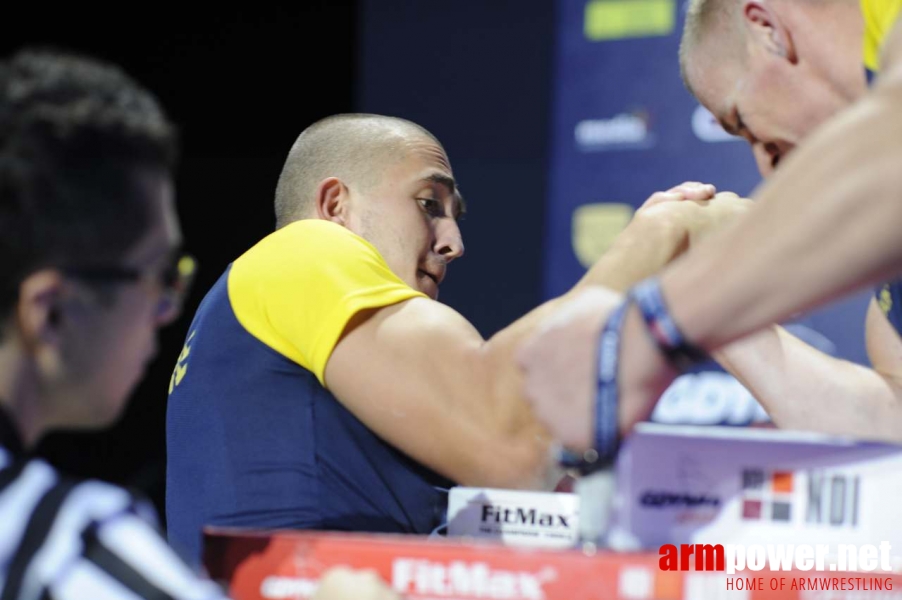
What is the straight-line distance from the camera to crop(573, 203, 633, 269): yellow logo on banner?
2.88 metres

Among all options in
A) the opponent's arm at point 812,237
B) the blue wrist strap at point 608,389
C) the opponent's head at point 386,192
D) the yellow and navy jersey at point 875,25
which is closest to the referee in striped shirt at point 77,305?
the blue wrist strap at point 608,389

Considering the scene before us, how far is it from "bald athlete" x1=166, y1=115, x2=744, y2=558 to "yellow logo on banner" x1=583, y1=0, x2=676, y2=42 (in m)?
1.54

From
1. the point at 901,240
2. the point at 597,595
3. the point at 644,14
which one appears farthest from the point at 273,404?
the point at 644,14

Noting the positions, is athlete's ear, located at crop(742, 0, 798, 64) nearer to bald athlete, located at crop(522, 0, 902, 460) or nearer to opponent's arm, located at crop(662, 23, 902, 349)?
bald athlete, located at crop(522, 0, 902, 460)

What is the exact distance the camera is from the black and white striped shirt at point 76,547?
2.51 feet

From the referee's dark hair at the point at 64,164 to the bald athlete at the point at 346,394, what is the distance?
0.47 meters

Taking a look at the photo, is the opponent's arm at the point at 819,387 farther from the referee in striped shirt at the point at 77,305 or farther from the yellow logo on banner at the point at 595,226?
the yellow logo on banner at the point at 595,226

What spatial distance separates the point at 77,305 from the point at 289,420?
507mm

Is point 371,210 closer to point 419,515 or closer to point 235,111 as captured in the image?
point 419,515

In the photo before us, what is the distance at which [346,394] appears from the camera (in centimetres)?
132

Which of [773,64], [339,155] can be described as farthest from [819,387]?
[339,155]

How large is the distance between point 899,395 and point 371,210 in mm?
911

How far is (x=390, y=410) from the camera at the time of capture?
1319mm

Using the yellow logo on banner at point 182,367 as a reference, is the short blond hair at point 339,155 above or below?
above
